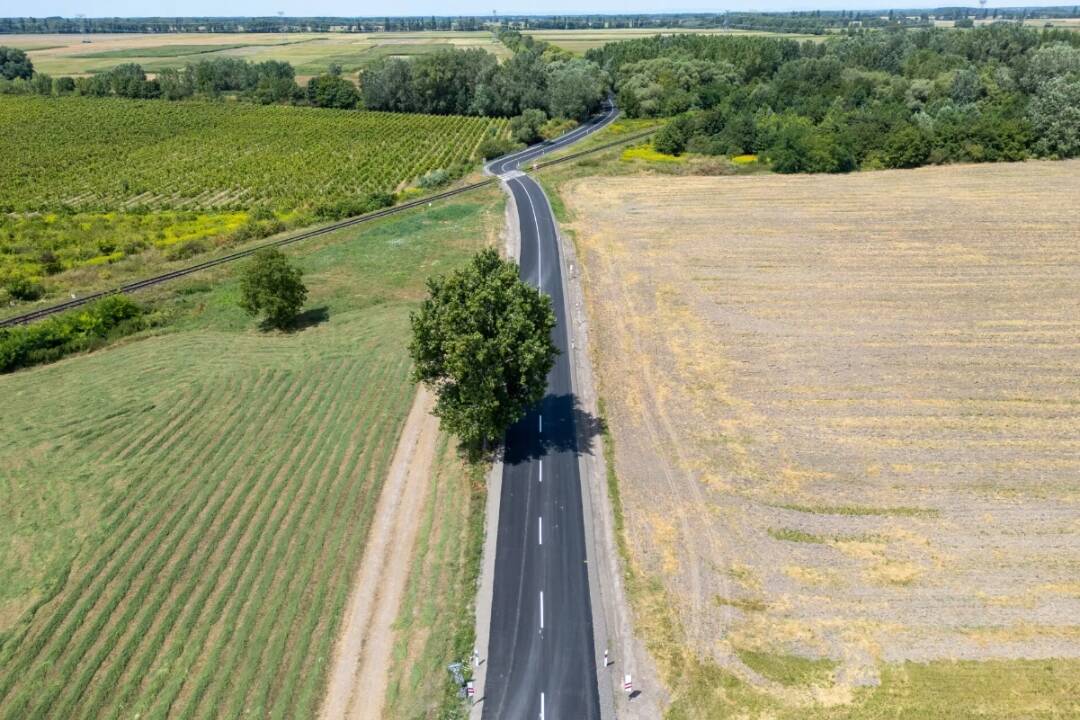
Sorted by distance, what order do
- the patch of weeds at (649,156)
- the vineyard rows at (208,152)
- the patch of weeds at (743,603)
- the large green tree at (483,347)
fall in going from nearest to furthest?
the patch of weeds at (743,603)
the large green tree at (483,347)
the vineyard rows at (208,152)
the patch of weeds at (649,156)

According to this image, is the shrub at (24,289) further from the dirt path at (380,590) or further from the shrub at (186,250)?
the dirt path at (380,590)

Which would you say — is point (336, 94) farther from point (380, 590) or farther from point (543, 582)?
point (543, 582)

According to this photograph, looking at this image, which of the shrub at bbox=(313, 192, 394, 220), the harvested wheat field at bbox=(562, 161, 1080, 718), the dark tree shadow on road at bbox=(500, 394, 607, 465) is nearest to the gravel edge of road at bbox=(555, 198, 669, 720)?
the dark tree shadow on road at bbox=(500, 394, 607, 465)

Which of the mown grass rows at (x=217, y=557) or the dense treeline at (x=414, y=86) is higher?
the dense treeline at (x=414, y=86)

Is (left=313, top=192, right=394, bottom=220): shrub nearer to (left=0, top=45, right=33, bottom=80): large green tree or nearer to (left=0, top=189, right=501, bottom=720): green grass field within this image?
(left=0, top=189, right=501, bottom=720): green grass field

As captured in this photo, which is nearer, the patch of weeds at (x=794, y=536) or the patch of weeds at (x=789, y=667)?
the patch of weeds at (x=789, y=667)

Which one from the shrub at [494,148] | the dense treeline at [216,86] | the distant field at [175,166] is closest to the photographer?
the distant field at [175,166]

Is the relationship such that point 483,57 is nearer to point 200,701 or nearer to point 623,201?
point 623,201

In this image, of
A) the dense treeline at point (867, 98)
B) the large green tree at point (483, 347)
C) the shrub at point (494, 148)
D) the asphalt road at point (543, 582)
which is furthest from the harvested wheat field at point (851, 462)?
the shrub at point (494, 148)
